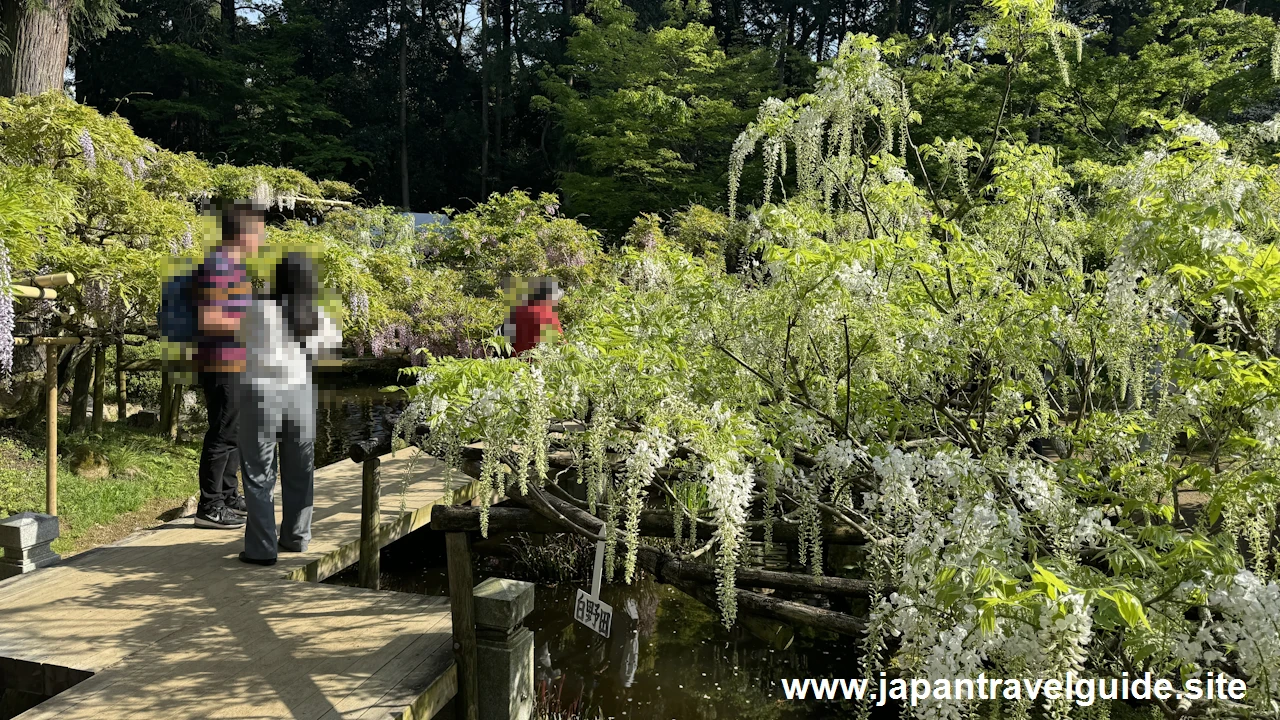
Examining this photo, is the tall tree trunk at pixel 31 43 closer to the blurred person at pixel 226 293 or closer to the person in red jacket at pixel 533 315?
the blurred person at pixel 226 293

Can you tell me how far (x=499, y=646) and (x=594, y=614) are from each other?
53 centimetres

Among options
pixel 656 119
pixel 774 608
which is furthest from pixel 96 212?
pixel 656 119

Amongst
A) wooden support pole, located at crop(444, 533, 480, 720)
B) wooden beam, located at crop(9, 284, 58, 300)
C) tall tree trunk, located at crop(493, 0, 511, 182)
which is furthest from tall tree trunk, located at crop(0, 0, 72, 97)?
tall tree trunk, located at crop(493, 0, 511, 182)

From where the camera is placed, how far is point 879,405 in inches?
115

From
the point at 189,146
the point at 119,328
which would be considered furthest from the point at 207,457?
the point at 189,146

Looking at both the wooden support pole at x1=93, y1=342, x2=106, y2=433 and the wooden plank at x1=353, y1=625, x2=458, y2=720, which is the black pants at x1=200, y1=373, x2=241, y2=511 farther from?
the wooden support pole at x1=93, y1=342, x2=106, y2=433

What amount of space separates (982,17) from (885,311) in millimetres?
2058

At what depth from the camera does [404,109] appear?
898 inches

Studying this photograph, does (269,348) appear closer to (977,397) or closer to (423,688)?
(423,688)

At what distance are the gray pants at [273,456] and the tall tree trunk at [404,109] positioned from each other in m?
19.0

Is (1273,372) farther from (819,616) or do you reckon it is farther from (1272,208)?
(819,616)

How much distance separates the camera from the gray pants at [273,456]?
3.72 m

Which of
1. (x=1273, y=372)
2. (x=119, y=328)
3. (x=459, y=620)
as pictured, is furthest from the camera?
(x=119, y=328)

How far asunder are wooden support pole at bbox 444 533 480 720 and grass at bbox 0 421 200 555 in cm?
402
